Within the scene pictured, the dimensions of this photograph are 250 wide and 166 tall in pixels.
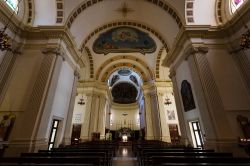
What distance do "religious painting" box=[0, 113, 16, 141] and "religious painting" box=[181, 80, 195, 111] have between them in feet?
27.2

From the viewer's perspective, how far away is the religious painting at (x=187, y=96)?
24.7ft

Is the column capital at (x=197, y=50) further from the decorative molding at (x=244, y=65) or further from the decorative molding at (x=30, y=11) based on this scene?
the decorative molding at (x=30, y=11)

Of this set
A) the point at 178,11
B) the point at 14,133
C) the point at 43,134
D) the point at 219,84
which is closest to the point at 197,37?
the point at 178,11

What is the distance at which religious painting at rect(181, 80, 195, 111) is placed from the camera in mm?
7520

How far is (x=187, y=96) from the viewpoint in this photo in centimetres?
789

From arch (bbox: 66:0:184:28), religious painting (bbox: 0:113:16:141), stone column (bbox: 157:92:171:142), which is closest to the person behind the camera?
religious painting (bbox: 0:113:16:141)

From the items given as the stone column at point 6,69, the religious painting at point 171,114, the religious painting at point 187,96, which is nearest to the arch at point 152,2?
the stone column at point 6,69

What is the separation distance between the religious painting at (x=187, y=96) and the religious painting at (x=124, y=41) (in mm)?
6442

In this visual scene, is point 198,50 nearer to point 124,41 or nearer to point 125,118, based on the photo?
point 124,41

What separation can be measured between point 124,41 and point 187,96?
26.7ft

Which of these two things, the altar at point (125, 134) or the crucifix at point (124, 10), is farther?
the altar at point (125, 134)

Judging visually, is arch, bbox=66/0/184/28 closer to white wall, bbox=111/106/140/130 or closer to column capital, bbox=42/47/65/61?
column capital, bbox=42/47/65/61

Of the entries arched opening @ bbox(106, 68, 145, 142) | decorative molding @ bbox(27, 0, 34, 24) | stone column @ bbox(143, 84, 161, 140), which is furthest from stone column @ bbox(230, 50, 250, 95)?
arched opening @ bbox(106, 68, 145, 142)

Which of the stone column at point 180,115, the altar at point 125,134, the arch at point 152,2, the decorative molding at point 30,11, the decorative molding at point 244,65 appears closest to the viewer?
the decorative molding at point 244,65
